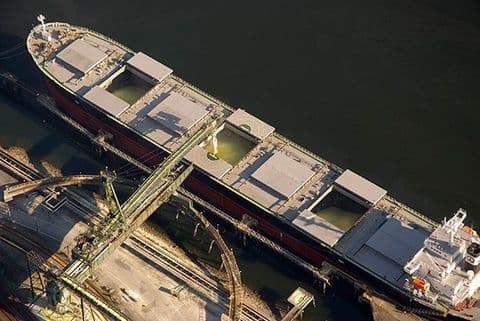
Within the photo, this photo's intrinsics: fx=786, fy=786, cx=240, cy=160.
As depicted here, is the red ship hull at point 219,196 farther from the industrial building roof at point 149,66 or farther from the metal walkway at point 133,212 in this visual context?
the industrial building roof at point 149,66

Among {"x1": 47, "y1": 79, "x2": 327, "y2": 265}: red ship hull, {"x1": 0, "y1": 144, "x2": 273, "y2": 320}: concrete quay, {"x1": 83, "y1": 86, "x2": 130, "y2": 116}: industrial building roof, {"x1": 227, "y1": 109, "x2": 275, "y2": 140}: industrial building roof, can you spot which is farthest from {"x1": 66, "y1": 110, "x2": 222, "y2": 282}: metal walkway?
{"x1": 83, "y1": 86, "x2": 130, "y2": 116}: industrial building roof

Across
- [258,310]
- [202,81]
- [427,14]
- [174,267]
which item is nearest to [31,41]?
[202,81]

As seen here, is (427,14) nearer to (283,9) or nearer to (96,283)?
(283,9)

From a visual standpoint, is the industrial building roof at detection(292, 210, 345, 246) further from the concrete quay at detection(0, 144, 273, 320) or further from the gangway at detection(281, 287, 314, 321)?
the concrete quay at detection(0, 144, 273, 320)

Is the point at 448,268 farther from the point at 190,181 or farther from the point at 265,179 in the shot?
the point at 190,181

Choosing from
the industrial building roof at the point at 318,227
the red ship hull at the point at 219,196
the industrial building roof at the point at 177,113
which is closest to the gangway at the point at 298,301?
the red ship hull at the point at 219,196

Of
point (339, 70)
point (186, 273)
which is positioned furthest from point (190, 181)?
point (339, 70)
